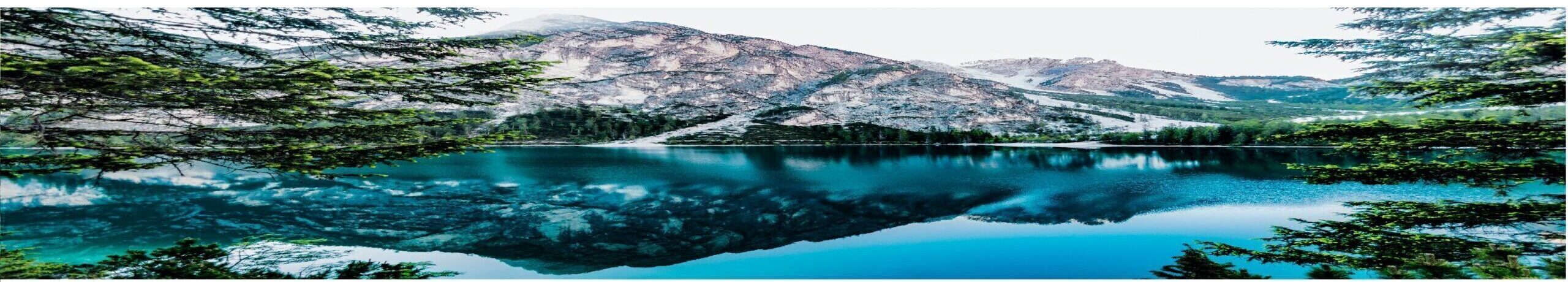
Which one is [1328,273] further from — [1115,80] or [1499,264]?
[1115,80]

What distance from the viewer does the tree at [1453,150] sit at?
612 centimetres

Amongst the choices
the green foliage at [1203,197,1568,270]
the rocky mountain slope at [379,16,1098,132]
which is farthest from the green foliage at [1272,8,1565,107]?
the rocky mountain slope at [379,16,1098,132]

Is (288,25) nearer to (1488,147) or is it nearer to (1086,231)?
(1488,147)

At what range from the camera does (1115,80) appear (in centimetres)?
11169

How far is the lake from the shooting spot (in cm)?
1135

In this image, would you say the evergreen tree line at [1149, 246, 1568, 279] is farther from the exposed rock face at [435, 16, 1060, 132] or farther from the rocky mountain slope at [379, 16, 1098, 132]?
the exposed rock face at [435, 16, 1060, 132]

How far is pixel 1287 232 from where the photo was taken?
9.31 m

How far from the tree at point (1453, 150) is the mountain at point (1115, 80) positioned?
61.5 m

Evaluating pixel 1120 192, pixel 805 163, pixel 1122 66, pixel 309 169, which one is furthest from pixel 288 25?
pixel 1122 66

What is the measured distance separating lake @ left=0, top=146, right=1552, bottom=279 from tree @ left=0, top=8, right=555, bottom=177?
90 cm

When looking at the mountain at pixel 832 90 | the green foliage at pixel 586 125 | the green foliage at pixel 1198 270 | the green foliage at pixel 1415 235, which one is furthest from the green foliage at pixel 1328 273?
the green foliage at pixel 586 125

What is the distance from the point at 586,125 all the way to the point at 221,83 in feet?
219

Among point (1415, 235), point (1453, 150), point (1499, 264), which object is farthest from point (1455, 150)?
point (1499, 264)

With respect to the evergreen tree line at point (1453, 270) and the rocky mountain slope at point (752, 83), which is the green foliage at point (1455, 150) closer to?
the evergreen tree line at point (1453, 270)
